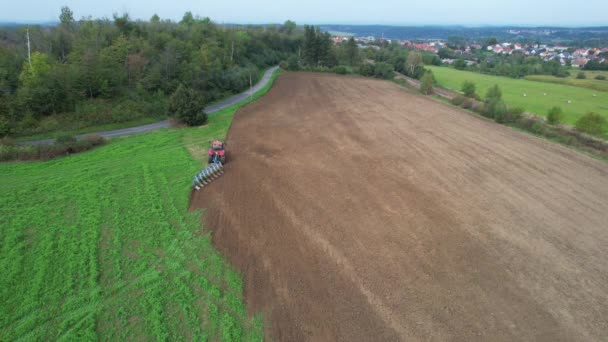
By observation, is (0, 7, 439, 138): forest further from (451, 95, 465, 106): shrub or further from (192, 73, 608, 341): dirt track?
(451, 95, 465, 106): shrub

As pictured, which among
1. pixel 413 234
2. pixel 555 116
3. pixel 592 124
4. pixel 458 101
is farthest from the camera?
pixel 458 101

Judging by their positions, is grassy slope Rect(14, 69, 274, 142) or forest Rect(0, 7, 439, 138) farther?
forest Rect(0, 7, 439, 138)

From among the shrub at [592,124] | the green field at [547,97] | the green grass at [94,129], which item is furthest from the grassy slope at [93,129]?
the green field at [547,97]

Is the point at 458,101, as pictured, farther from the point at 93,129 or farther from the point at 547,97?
the point at 93,129

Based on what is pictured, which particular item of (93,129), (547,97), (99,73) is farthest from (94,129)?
(547,97)

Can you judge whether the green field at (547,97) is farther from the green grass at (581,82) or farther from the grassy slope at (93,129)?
the grassy slope at (93,129)

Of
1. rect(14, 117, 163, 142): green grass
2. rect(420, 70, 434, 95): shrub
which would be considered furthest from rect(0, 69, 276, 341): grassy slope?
rect(420, 70, 434, 95): shrub
